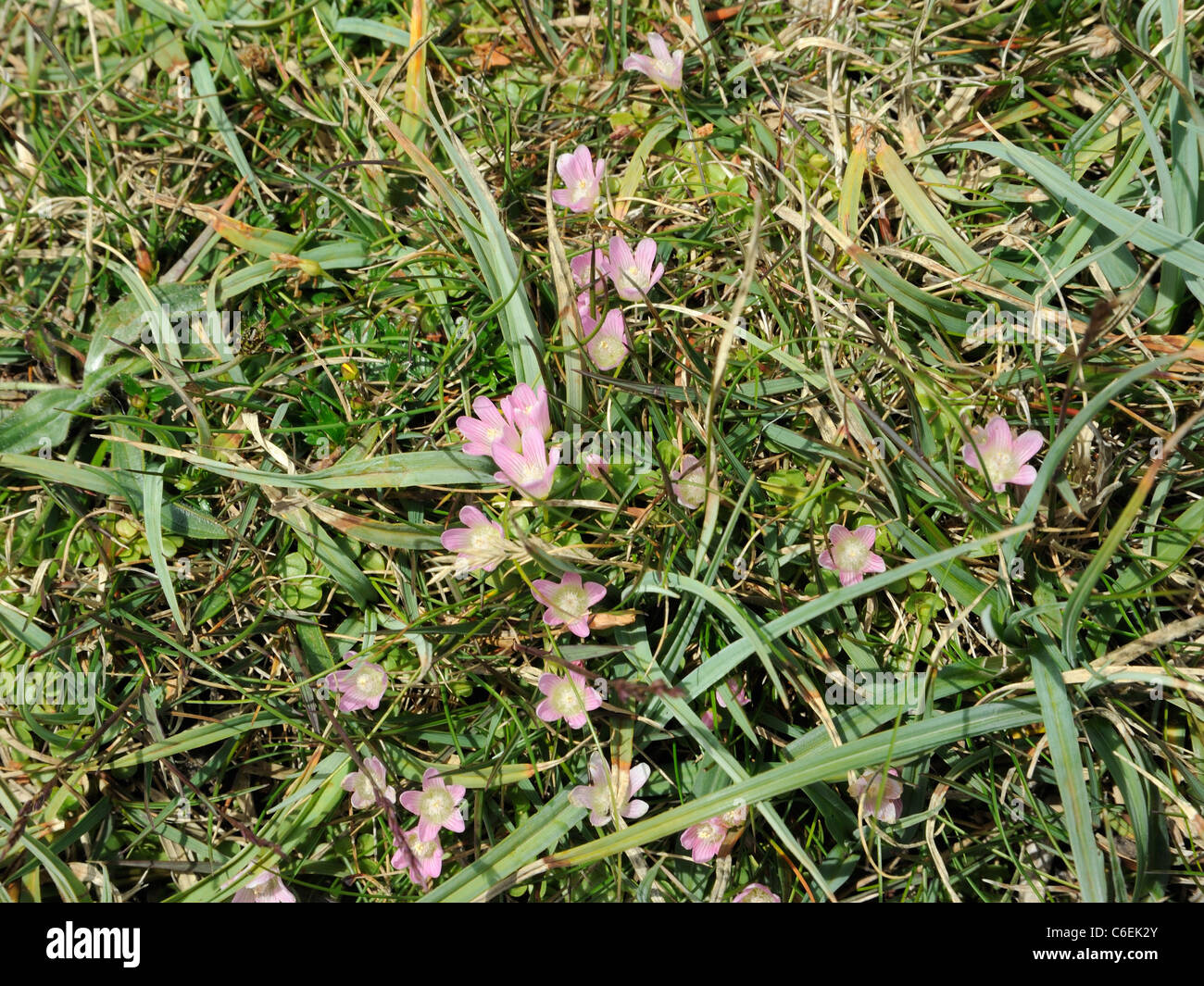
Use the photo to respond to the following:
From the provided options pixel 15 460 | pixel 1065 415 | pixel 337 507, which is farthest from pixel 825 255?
pixel 15 460

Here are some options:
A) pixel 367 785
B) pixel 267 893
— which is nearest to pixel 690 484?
pixel 367 785

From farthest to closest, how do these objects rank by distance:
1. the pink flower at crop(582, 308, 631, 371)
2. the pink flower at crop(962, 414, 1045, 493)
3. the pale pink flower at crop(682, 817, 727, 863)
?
the pink flower at crop(582, 308, 631, 371)
the pale pink flower at crop(682, 817, 727, 863)
the pink flower at crop(962, 414, 1045, 493)

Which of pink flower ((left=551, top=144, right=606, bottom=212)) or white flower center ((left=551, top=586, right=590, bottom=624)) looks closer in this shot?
white flower center ((left=551, top=586, right=590, bottom=624))

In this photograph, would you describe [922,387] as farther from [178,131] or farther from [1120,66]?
[178,131]

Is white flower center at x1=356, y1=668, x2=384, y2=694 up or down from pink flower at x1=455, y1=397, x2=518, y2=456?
down

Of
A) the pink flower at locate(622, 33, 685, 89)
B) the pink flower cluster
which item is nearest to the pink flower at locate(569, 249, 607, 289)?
the pink flower cluster

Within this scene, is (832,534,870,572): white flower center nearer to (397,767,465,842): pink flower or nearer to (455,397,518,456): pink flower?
(455,397,518,456): pink flower

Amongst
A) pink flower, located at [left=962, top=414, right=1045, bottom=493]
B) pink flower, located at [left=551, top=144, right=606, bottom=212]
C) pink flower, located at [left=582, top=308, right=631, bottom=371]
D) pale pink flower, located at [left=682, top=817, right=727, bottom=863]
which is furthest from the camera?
pink flower, located at [left=551, top=144, right=606, bottom=212]
